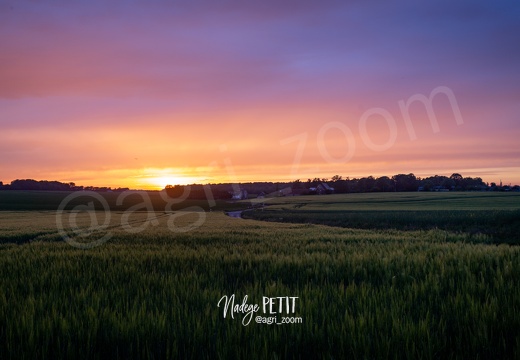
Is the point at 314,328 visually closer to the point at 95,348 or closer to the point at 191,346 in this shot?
the point at 191,346

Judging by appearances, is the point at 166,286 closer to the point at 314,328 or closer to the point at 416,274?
the point at 314,328

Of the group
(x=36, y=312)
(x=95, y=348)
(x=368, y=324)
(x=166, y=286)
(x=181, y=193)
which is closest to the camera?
(x=95, y=348)

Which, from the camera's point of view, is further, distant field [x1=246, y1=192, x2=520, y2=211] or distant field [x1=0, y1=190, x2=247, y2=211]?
distant field [x1=0, y1=190, x2=247, y2=211]

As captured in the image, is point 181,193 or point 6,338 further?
point 181,193

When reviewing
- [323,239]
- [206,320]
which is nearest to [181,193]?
[323,239]

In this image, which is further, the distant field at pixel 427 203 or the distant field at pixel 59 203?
the distant field at pixel 59 203

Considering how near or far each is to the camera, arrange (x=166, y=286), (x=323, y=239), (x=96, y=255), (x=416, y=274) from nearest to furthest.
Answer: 1. (x=166, y=286)
2. (x=416, y=274)
3. (x=96, y=255)
4. (x=323, y=239)

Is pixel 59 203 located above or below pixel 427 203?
above

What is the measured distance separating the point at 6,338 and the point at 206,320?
6.48 ft

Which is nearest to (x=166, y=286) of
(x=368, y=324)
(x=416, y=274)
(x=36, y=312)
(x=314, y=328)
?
(x=36, y=312)

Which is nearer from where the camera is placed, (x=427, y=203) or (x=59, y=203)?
(x=427, y=203)

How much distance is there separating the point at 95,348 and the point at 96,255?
270 inches

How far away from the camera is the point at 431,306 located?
14.9ft

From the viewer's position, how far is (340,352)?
10.8 ft
